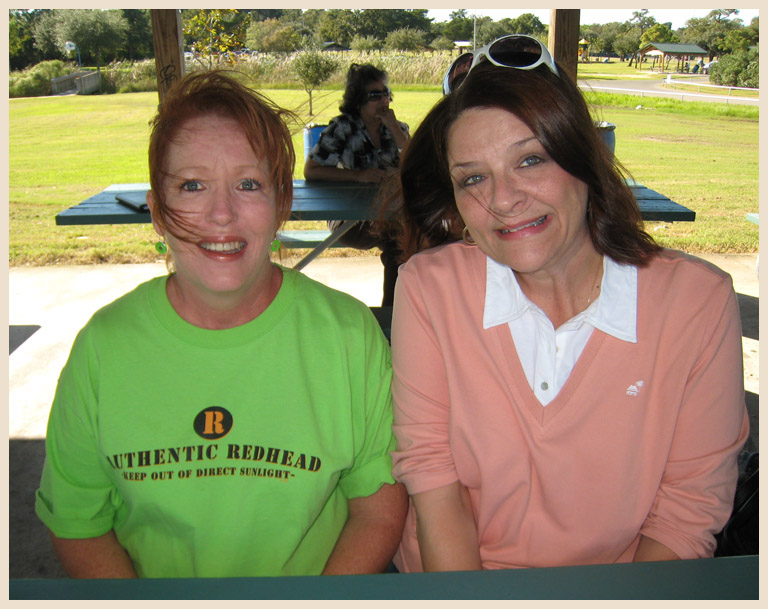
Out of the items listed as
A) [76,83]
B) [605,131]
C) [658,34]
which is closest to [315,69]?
[605,131]

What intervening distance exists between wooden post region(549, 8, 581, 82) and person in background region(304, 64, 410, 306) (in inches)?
47.3

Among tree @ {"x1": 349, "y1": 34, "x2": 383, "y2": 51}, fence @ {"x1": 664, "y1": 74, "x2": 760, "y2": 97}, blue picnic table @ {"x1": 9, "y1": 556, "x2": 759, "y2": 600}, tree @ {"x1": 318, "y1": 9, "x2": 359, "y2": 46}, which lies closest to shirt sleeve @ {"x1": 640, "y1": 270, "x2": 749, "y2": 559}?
blue picnic table @ {"x1": 9, "y1": 556, "x2": 759, "y2": 600}

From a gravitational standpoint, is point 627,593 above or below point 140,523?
above

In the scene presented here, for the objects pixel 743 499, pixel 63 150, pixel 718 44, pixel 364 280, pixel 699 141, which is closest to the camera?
A: pixel 743 499

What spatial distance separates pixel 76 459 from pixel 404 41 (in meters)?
20.7

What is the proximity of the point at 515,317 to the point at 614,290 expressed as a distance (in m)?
0.23

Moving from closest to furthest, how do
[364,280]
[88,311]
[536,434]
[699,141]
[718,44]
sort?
[536,434] → [88,311] → [364,280] → [699,141] → [718,44]

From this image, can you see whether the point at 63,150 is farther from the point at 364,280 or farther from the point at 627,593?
the point at 627,593

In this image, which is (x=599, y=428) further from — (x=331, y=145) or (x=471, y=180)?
(x=331, y=145)

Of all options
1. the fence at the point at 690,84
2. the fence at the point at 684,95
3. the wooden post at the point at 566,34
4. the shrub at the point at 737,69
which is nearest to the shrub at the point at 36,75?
the fence at the point at 684,95

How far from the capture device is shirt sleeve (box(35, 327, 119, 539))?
4.51 feet

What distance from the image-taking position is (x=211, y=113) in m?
1.42

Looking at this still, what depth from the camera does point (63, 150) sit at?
13930mm

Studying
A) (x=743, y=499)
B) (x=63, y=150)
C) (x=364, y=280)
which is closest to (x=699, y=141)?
(x=364, y=280)
